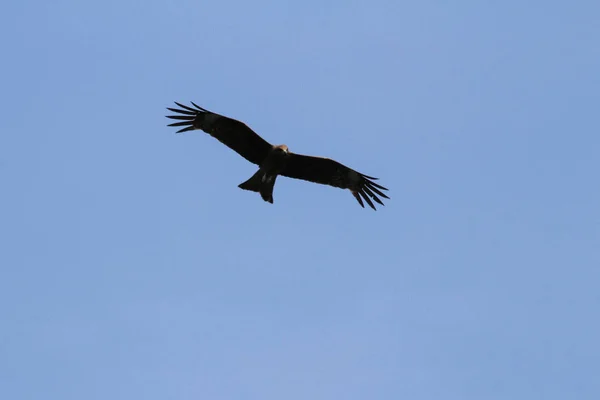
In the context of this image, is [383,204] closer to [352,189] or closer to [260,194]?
[352,189]

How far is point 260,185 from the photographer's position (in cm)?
2775

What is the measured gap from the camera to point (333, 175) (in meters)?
28.7

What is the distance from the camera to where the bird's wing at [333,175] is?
28281mm

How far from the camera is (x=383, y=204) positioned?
94.8 ft

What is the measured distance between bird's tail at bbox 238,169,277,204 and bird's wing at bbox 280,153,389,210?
59 cm

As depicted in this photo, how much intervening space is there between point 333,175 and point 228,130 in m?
2.83

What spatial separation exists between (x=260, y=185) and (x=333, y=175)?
1.99 metres

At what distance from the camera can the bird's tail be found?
27672mm

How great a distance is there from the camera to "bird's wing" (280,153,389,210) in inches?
1113

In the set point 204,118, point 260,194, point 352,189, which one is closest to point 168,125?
point 204,118

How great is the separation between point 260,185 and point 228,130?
1.46 metres

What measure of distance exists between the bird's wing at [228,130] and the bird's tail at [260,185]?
452 millimetres

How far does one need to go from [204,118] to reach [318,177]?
3144 mm

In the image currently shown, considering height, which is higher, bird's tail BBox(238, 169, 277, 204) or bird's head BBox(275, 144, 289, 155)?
bird's head BBox(275, 144, 289, 155)
